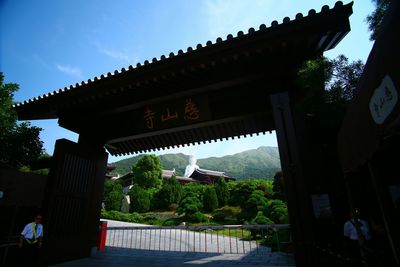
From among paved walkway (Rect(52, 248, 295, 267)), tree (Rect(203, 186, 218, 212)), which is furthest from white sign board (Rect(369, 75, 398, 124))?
tree (Rect(203, 186, 218, 212))

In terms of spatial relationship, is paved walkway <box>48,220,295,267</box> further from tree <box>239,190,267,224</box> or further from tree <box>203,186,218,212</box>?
tree <box>203,186,218,212</box>

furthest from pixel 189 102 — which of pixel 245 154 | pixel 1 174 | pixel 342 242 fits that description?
pixel 245 154

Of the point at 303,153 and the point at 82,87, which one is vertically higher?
the point at 82,87

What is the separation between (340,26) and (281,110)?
193cm

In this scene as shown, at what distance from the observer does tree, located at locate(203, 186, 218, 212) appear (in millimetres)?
28531

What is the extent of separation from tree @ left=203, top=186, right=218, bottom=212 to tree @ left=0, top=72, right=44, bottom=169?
20996 millimetres

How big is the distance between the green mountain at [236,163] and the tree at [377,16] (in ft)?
347

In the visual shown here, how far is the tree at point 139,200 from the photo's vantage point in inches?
1220

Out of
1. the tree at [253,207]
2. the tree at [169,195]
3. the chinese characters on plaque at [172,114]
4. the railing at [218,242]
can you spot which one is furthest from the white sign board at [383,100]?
the tree at [169,195]

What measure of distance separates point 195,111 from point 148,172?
1328 inches

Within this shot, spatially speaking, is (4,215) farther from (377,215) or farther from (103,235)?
(377,215)

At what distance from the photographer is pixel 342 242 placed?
4.69 metres

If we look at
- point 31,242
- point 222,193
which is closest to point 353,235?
point 31,242

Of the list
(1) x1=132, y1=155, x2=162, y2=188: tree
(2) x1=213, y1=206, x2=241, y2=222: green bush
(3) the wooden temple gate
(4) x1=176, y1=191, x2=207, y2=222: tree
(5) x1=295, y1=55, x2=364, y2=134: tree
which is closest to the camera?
(5) x1=295, y1=55, x2=364, y2=134: tree
